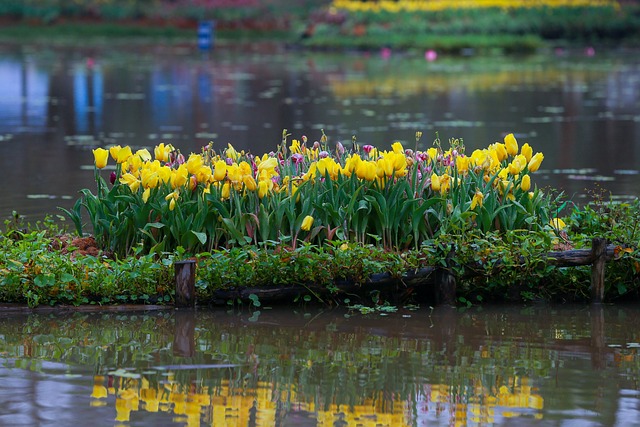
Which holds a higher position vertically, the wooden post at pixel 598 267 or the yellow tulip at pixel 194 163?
the yellow tulip at pixel 194 163

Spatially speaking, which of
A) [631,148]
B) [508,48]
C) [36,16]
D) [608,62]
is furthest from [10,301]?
[36,16]

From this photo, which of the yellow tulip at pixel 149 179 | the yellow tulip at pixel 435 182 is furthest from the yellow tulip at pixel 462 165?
the yellow tulip at pixel 149 179

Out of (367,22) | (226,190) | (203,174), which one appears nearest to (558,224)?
(226,190)

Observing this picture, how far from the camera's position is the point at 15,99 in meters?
24.0

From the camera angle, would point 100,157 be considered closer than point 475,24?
Yes

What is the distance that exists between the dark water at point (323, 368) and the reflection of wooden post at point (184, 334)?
1 cm

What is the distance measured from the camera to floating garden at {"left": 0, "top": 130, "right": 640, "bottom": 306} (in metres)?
7.90

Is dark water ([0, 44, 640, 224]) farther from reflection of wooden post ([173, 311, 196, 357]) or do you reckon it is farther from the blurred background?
reflection of wooden post ([173, 311, 196, 357])

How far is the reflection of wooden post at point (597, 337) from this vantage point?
23.0 ft

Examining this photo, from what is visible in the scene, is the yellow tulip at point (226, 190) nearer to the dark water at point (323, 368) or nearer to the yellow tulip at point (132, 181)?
the yellow tulip at point (132, 181)

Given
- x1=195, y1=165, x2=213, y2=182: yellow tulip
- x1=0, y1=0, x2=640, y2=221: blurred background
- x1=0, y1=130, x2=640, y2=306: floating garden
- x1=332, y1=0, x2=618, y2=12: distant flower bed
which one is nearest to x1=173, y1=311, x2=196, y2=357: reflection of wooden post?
x1=0, y1=130, x2=640, y2=306: floating garden

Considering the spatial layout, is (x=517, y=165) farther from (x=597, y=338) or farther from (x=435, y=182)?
(x=597, y=338)

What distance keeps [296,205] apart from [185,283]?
3.51ft

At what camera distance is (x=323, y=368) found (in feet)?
22.4
